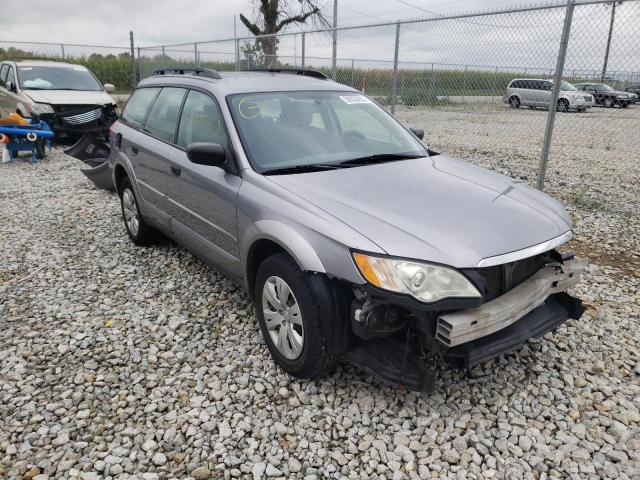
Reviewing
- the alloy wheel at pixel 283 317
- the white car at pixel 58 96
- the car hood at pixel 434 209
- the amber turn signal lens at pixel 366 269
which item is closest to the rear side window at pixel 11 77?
the white car at pixel 58 96

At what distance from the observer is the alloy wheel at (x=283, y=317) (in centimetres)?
279

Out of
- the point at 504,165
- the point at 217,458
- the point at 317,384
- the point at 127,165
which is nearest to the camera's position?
the point at 217,458

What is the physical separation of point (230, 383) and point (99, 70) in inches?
854

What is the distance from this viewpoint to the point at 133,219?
5062 mm

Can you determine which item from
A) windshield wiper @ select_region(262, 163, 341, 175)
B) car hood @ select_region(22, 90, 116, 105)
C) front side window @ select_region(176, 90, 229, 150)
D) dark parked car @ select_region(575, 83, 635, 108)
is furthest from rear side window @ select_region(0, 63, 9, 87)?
dark parked car @ select_region(575, 83, 635, 108)

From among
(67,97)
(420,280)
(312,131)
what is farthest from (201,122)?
(67,97)

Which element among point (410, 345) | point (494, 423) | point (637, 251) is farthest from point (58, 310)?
point (637, 251)

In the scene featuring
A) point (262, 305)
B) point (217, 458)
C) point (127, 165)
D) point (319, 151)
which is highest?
point (319, 151)

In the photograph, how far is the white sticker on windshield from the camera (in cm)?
400

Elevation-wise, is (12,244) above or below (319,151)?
below

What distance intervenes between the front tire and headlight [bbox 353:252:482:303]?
1.38 ft

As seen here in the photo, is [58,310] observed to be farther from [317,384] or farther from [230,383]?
[317,384]

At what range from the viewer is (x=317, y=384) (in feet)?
9.57

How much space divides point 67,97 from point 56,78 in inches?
49.3
